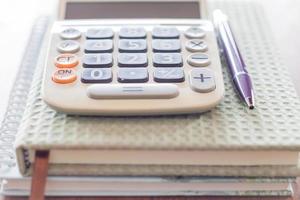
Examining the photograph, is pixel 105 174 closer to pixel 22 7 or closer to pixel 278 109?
pixel 278 109

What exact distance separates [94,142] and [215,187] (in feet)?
0.33

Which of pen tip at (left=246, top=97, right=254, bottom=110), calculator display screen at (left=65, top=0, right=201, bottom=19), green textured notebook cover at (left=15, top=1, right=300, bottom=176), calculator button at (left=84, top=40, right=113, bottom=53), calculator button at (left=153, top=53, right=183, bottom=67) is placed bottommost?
green textured notebook cover at (left=15, top=1, right=300, bottom=176)

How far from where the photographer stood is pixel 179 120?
0.46 m

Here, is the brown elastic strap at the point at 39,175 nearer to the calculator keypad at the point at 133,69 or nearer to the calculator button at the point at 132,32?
the calculator keypad at the point at 133,69

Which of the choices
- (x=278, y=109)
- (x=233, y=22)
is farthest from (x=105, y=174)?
(x=233, y=22)

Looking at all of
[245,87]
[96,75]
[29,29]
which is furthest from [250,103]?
[29,29]

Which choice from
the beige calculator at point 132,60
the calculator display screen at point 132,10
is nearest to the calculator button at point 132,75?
the beige calculator at point 132,60

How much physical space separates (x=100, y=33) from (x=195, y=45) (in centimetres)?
9

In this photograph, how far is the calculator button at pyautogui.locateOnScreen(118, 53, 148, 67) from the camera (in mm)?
487

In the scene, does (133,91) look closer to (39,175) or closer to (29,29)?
(39,175)

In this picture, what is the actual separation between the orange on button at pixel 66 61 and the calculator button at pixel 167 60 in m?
0.07

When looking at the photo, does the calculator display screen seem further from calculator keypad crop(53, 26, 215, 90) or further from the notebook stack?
the notebook stack

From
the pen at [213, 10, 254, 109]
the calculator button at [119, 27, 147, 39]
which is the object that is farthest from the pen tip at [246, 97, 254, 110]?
the calculator button at [119, 27, 147, 39]

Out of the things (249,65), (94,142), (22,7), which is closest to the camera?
(94,142)
